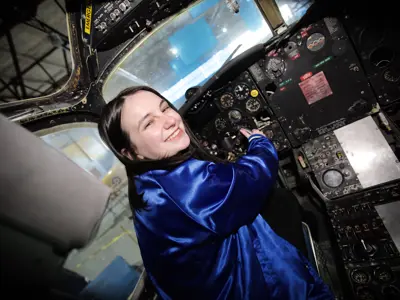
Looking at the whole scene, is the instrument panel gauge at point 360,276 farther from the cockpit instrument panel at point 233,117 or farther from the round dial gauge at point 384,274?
the cockpit instrument panel at point 233,117

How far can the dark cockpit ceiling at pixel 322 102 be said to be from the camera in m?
1.74

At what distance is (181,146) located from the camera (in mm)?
1200

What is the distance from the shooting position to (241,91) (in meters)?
2.78

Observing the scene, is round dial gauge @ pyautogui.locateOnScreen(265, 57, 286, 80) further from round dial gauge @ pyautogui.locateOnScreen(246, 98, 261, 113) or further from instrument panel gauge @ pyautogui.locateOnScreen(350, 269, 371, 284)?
instrument panel gauge @ pyautogui.locateOnScreen(350, 269, 371, 284)

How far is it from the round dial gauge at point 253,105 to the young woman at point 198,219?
5.49ft

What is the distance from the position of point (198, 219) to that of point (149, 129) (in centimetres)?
55

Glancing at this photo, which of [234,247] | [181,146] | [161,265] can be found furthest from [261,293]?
[181,146]

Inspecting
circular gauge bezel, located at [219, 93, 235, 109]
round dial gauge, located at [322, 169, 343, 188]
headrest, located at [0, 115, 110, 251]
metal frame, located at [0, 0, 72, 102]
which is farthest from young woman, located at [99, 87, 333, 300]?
metal frame, located at [0, 0, 72, 102]

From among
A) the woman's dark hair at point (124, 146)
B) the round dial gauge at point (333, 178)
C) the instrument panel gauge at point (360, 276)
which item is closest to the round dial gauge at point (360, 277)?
the instrument panel gauge at point (360, 276)

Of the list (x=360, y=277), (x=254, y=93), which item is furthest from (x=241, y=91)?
(x=360, y=277)

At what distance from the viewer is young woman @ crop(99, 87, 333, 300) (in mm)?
935

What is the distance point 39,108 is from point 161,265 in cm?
201

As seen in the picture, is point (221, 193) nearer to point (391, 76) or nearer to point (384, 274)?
point (384, 274)

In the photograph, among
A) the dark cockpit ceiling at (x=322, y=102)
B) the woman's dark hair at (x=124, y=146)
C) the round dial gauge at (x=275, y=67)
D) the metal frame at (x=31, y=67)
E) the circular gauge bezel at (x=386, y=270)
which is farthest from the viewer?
the metal frame at (x=31, y=67)
